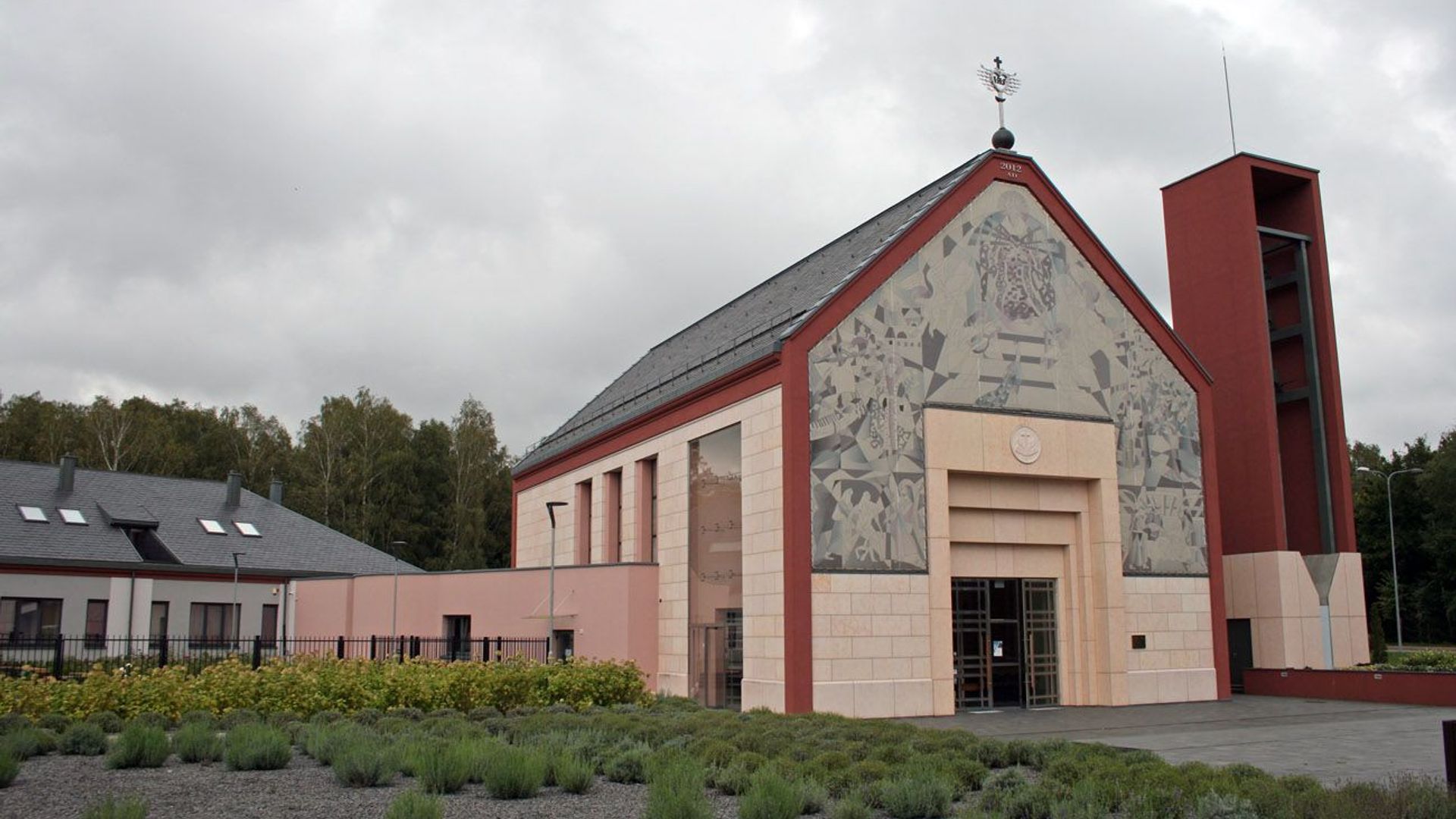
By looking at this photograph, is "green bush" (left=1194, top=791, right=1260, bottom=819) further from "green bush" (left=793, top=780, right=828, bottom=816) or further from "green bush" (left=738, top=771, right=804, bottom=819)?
"green bush" (left=738, top=771, right=804, bottom=819)

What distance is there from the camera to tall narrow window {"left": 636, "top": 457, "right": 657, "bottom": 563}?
107ft

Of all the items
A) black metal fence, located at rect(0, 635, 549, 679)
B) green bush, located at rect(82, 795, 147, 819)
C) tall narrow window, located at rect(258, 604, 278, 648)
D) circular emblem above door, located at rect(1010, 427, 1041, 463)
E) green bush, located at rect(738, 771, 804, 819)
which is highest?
circular emblem above door, located at rect(1010, 427, 1041, 463)

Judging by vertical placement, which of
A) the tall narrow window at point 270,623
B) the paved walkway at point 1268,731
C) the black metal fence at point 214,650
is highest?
the tall narrow window at point 270,623

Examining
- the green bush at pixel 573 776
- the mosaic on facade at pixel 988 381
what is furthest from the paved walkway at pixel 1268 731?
the green bush at pixel 573 776

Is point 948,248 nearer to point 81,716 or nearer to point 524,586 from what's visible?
point 524,586

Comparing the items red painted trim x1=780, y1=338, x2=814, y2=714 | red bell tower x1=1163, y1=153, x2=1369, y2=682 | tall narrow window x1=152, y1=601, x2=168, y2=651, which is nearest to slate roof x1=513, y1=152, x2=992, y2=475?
red painted trim x1=780, y1=338, x2=814, y2=714

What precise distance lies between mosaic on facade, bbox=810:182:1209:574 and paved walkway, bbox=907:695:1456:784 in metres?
3.89

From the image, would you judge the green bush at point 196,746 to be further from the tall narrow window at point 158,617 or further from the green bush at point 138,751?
the tall narrow window at point 158,617

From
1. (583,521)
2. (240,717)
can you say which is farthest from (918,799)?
(583,521)

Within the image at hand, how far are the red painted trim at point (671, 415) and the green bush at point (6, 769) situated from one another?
53.0ft

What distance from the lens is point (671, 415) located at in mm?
31141

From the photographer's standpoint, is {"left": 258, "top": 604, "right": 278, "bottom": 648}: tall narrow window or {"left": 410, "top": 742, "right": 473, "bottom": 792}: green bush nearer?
{"left": 410, "top": 742, "right": 473, "bottom": 792}: green bush

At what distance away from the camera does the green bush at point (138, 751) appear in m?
14.8

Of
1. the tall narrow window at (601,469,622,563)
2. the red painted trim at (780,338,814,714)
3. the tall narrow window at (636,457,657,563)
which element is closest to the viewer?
the red painted trim at (780,338,814,714)
